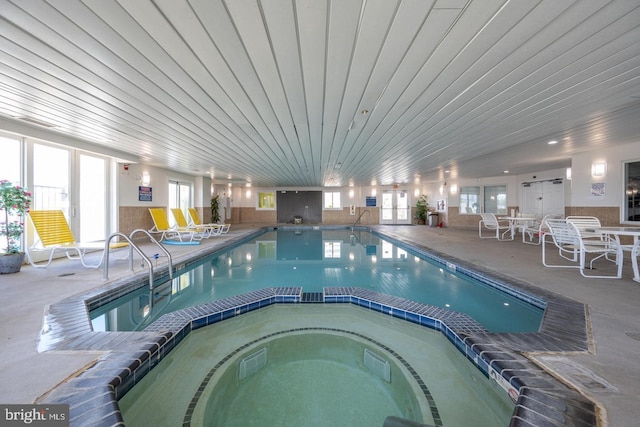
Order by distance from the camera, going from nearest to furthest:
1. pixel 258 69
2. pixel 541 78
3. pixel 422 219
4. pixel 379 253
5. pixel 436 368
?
pixel 436 368 → pixel 258 69 → pixel 541 78 → pixel 379 253 → pixel 422 219

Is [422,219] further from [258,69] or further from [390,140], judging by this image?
[258,69]

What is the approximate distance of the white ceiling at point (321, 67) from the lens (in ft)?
5.99

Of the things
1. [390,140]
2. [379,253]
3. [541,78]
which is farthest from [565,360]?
[379,253]

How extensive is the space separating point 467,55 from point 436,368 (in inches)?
101

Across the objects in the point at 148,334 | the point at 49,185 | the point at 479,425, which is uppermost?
the point at 49,185

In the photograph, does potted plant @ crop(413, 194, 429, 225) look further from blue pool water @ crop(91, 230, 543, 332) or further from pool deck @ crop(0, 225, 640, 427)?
pool deck @ crop(0, 225, 640, 427)

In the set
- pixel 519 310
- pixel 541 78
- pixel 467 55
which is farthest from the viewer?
pixel 519 310

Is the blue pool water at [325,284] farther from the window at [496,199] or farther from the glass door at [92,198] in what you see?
the window at [496,199]

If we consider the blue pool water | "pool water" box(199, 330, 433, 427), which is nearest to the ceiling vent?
the blue pool water

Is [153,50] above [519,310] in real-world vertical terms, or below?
above

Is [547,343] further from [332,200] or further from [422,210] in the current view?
[332,200]

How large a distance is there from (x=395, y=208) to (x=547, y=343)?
13923 mm

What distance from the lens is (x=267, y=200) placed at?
16.4 meters

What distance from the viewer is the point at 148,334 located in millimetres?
2256
